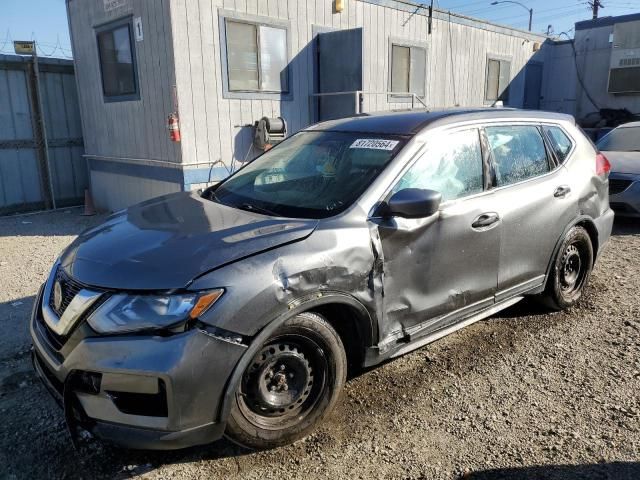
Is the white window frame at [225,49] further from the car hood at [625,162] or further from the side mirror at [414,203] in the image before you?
the side mirror at [414,203]

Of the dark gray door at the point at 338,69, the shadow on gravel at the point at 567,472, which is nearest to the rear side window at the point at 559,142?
the shadow on gravel at the point at 567,472

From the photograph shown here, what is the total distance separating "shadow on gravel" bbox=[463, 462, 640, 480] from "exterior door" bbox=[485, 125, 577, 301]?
4.51ft

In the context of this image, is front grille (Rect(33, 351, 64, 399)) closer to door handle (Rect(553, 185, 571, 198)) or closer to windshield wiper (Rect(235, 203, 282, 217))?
windshield wiper (Rect(235, 203, 282, 217))

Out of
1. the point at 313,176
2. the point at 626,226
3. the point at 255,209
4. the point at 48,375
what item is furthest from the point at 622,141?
the point at 48,375

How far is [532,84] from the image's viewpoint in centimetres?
1558

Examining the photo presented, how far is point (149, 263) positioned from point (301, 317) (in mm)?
790

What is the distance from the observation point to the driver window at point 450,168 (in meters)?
3.28

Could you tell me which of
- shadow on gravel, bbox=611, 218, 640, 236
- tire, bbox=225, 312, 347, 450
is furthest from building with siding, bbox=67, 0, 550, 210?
tire, bbox=225, 312, 347, 450

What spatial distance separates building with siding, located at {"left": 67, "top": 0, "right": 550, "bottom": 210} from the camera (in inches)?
292

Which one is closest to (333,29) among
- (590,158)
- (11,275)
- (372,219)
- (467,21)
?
(467,21)

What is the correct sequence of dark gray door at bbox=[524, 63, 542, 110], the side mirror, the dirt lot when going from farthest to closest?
1. dark gray door at bbox=[524, 63, 542, 110]
2. the side mirror
3. the dirt lot

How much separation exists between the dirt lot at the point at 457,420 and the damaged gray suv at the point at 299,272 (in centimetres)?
27

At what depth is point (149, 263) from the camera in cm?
252

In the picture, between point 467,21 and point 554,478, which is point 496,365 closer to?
point 554,478
